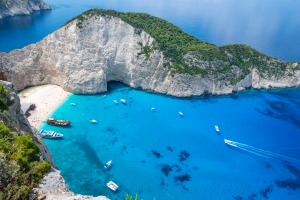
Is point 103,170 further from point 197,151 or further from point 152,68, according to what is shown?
point 152,68

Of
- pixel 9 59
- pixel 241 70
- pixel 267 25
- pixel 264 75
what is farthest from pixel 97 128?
pixel 267 25

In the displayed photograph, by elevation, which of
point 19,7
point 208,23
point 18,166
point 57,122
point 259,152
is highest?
point 18,166

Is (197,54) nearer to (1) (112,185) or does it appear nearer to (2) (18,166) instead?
(1) (112,185)

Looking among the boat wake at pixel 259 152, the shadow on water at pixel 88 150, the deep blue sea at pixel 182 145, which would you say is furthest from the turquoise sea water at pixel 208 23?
the boat wake at pixel 259 152

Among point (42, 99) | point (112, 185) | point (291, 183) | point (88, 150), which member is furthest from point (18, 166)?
point (42, 99)

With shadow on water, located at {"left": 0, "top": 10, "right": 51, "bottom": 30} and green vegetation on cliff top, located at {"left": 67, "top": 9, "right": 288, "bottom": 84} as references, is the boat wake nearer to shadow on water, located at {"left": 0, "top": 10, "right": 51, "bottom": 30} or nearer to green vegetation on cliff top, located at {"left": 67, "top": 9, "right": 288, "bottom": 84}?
green vegetation on cliff top, located at {"left": 67, "top": 9, "right": 288, "bottom": 84}

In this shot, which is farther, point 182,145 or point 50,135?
point 182,145
